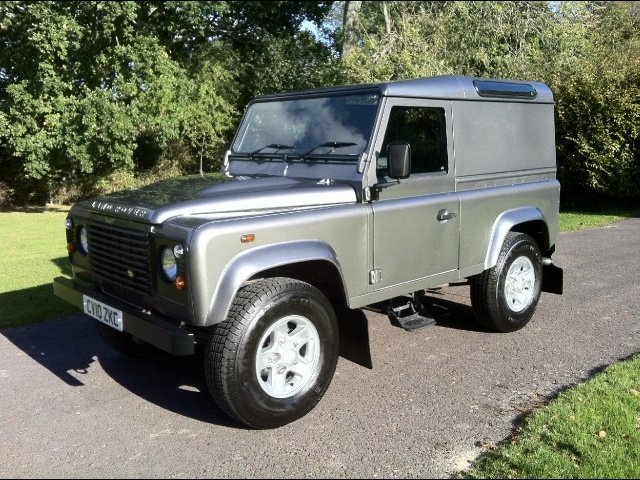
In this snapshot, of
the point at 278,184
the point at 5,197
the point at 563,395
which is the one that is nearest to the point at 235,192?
the point at 278,184

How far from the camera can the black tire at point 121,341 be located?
5113 millimetres

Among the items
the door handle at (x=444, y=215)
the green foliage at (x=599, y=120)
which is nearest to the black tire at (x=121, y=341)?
the door handle at (x=444, y=215)

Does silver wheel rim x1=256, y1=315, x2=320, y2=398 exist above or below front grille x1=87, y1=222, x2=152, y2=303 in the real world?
below

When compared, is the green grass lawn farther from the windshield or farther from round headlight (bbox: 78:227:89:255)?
the windshield

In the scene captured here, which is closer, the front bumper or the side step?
the front bumper

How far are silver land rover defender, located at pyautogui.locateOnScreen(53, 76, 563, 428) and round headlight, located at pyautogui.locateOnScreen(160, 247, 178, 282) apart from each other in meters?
0.01

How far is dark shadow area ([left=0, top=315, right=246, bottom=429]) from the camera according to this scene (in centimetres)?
439

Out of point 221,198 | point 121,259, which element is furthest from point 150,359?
point 221,198

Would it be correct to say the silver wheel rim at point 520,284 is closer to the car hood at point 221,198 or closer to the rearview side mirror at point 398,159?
the rearview side mirror at point 398,159

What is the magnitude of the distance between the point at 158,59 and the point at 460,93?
42.3 feet

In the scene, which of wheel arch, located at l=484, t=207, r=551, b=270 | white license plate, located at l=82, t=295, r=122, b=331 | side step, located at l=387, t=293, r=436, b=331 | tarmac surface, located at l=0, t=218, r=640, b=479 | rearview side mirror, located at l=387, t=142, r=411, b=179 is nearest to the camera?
tarmac surface, located at l=0, t=218, r=640, b=479

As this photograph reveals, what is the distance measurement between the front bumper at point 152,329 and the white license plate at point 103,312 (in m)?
0.03

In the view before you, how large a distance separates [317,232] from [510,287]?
251cm

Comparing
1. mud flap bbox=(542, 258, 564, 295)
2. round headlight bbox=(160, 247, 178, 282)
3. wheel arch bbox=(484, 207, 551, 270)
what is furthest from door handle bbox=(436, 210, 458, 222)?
round headlight bbox=(160, 247, 178, 282)
